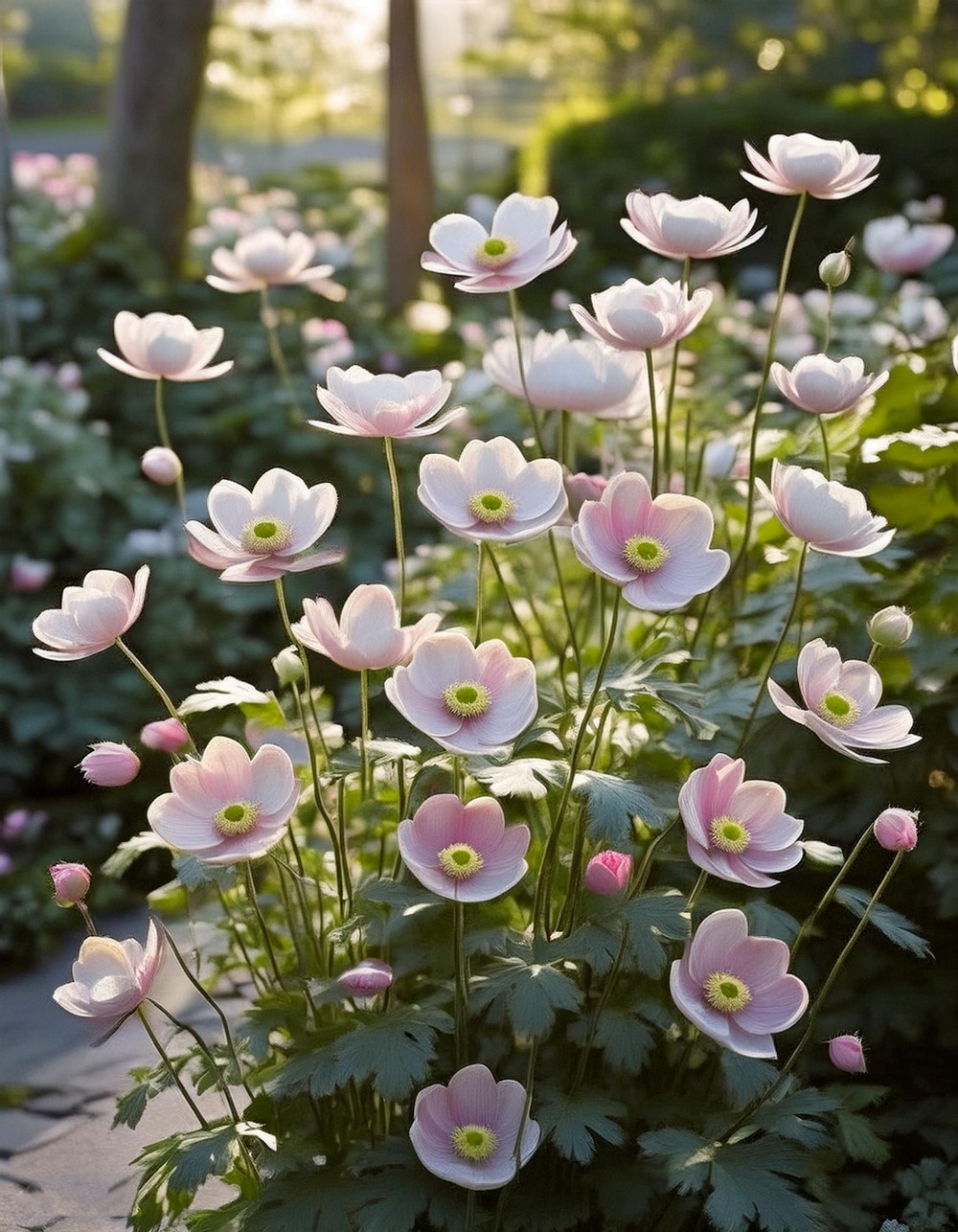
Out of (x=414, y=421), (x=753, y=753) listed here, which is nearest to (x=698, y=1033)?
(x=753, y=753)

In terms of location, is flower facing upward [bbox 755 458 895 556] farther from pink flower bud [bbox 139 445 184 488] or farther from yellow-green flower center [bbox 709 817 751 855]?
pink flower bud [bbox 139 445 184 488]

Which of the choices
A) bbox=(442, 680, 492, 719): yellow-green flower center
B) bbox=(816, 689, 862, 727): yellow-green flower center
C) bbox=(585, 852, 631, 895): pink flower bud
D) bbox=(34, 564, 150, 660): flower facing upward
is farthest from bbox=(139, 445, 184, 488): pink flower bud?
bbox=(816, 689, 862, 727): yellow-green flower center

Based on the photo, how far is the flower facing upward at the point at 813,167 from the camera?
1510 mm

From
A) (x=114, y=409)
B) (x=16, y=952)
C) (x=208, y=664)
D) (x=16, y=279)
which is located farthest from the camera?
(x=16, y=279)

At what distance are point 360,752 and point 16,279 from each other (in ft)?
14.4

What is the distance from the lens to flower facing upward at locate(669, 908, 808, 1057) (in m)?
1.27

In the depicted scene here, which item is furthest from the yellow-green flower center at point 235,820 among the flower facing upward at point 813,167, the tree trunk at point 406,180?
the tree trunk at point 406,180

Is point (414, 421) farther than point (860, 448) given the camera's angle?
No

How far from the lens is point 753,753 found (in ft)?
6.27

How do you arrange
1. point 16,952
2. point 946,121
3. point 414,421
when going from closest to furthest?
point 414,421, point 16,952, point 946,121

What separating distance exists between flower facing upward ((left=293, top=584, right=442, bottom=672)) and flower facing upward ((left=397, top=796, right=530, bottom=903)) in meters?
0.15

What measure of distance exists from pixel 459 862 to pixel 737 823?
0.26 m

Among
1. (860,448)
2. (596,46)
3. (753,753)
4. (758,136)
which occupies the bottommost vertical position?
(596,46)

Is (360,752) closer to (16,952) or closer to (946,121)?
(16,952)
